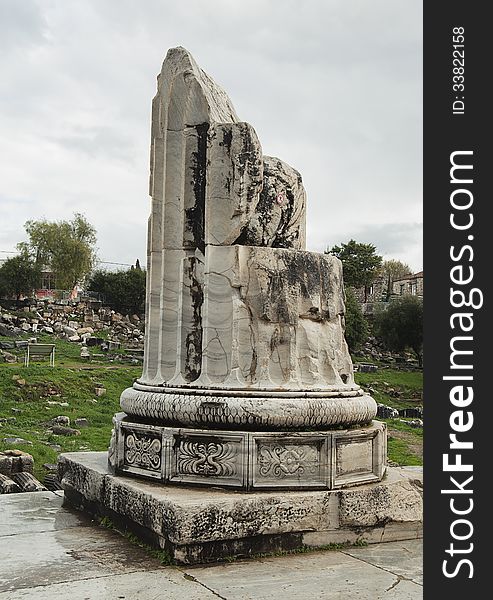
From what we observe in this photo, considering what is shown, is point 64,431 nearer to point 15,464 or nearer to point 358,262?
point 15,464

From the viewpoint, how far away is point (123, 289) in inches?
1964

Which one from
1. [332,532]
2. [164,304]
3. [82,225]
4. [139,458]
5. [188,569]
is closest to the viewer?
[188,569]

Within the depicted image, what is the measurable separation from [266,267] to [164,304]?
2.60ft

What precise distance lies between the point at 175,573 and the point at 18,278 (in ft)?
153

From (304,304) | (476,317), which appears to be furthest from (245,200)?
(476,317)

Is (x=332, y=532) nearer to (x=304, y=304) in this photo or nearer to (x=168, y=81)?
(x=304, y=304)

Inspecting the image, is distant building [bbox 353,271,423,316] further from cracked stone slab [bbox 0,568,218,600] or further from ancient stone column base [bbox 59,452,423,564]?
cracked stone slab [bbox 0,568,218,600]

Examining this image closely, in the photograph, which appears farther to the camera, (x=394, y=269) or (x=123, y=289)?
(x=394, y=269)

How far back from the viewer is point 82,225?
5728 centimetres

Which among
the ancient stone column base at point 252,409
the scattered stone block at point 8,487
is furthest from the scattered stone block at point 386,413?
the ancient stone column base at point 252,409

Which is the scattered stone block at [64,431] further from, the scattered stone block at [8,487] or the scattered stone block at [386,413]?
the scattered stone block at [386,413]

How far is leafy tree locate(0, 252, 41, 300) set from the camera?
48000 millimetres

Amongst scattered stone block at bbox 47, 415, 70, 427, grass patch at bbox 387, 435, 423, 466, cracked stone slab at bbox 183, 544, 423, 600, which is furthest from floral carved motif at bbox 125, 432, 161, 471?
scattered stone block at bbox 47, 415, 70, 427

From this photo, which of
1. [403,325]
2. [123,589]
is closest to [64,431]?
[123,589]
